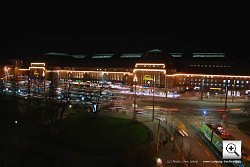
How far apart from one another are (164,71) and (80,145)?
5676 centimetres

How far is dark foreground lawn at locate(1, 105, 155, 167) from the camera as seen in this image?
25.5 meters

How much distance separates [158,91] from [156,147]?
45755mm

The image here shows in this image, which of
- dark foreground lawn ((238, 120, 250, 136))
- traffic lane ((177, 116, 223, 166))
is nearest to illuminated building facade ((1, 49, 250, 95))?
dark foreground lawn ((238, 120, 250, 136))

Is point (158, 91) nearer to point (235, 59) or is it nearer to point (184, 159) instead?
point (235, 59)

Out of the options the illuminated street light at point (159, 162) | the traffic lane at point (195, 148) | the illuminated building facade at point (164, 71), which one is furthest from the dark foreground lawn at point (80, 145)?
the illuminated building facade at point (164, 71)

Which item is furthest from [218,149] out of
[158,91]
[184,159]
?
[158,91]

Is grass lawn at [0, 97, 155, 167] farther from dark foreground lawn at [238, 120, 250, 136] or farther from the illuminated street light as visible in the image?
dark foreground lawn at [238, 120, 250, 136]

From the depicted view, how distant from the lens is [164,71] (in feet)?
266

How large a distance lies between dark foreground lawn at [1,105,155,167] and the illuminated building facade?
30.7 meters

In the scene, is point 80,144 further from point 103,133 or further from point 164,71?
point 164,71

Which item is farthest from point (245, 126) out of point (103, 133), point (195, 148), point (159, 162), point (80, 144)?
point (80, 144)

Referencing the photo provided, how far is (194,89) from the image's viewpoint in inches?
3088

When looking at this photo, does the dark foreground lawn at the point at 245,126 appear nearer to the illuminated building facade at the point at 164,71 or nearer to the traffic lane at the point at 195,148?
the traffic lane at the point at 195,148

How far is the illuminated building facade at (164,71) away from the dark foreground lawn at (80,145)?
30.7 metres
